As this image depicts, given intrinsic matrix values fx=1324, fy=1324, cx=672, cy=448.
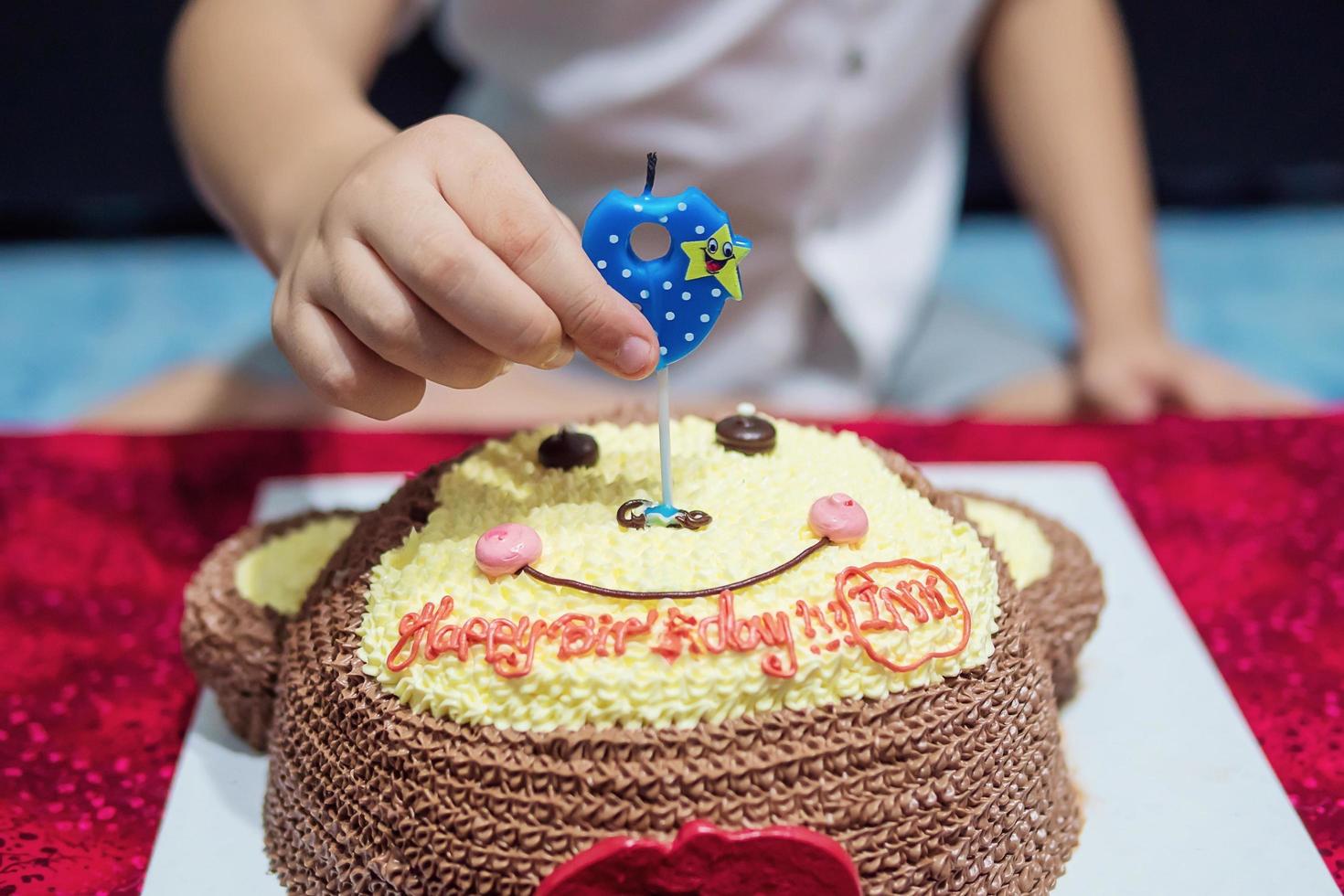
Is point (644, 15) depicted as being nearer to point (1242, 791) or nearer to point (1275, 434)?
point (1275, 434)

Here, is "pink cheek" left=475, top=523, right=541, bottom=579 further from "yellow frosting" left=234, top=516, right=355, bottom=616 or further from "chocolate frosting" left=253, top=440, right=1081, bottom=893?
"yellow frosting" left=234, top=516, right=355, bottom=616

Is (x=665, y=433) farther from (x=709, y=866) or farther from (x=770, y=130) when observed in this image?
(x=770, y=130)

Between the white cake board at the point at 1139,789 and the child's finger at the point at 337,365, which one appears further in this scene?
the white cake board at the point at 1139,789

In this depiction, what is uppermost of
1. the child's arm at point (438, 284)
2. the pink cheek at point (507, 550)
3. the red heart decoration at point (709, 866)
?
the child's arm at point (438, 284)

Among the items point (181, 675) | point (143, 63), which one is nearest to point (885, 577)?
point (181, 675)

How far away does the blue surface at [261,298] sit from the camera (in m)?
3.05

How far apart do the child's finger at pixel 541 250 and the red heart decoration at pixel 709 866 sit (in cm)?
30

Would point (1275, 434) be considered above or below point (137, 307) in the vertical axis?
above

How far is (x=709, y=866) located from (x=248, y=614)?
508mm

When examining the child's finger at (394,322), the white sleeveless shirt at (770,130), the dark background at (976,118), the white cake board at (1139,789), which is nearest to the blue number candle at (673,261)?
the child's finger at (394,322)

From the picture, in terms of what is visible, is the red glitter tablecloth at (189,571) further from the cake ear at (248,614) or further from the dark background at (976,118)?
the dark background at (976,118)

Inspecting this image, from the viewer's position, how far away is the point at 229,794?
107 cm

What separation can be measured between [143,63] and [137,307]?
67 centimetres

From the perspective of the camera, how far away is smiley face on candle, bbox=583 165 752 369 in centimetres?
86
